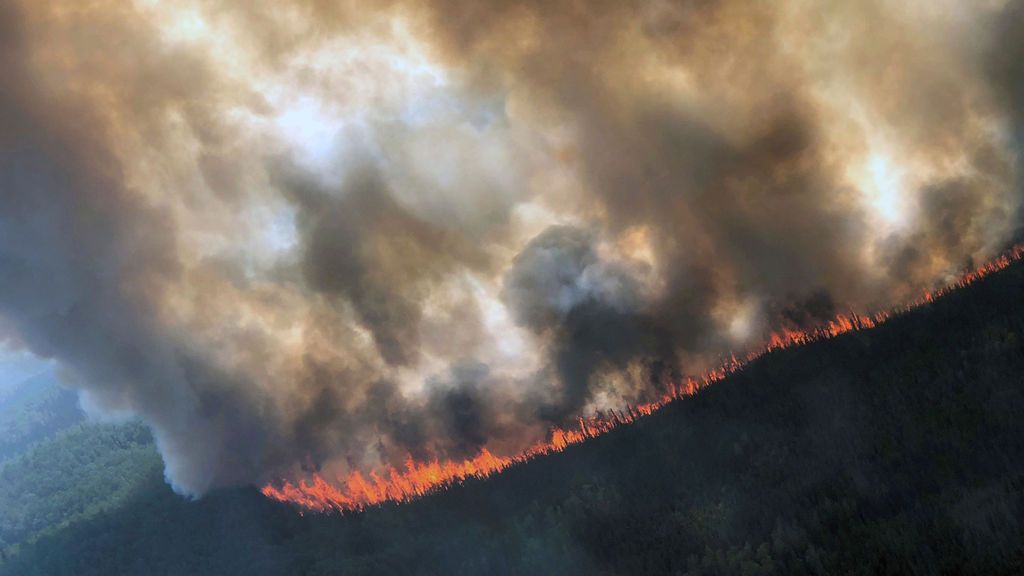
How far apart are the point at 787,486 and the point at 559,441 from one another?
2205cm

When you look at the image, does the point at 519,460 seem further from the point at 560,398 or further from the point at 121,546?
the point at 121,546

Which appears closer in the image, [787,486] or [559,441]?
[787,486]

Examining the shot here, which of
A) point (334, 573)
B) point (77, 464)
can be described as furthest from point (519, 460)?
point (77, 464)

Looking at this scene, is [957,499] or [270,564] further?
[270,564]

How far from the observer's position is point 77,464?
493 ft

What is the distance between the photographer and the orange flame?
4650cm

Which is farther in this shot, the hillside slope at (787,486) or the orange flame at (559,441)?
the orange flame at (559,441)

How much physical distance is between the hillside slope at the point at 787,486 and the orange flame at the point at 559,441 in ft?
6.57

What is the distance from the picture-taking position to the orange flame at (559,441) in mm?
46500

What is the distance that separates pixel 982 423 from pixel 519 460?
1104 inches

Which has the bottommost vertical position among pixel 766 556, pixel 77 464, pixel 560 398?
pixel 766 556

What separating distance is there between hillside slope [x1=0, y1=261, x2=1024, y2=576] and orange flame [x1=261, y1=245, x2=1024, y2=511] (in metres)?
2.00

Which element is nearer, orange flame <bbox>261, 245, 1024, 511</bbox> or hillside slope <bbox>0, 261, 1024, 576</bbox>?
hillside slope <bbox>0, 261, 1024, 576</bbox>

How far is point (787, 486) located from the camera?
30.7m
